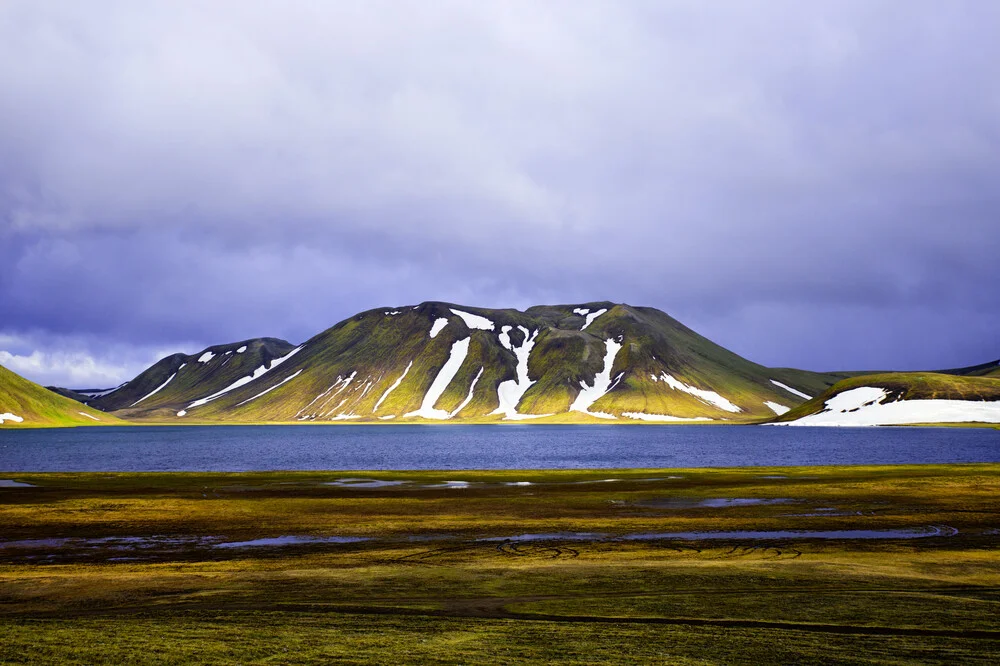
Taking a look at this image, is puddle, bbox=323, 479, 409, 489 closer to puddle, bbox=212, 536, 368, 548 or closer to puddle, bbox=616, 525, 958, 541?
puddle, bbox=212, 536, 368, 548

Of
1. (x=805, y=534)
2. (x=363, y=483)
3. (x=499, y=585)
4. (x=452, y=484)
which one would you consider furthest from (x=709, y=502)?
(x=363, y=483)

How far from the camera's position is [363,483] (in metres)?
64.1

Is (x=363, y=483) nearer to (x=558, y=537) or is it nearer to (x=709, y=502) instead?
(x=709, y=502)

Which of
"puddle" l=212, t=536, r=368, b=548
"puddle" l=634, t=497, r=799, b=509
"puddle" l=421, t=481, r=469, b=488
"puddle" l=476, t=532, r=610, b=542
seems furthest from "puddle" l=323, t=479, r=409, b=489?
"puddle" l=476, t=532, r=610, b=542

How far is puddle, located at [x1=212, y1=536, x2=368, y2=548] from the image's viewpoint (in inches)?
1228

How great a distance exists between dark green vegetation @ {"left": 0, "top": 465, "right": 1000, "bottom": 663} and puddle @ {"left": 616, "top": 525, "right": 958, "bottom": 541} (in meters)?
0.86

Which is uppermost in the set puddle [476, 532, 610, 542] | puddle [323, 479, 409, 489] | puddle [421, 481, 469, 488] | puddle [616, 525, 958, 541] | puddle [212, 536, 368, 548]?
puddle [212, 536, 368, 548]

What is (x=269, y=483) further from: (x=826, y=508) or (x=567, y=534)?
(x=826, y=508)

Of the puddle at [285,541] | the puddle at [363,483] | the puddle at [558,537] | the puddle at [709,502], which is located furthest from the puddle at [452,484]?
the puddle at [285,541]

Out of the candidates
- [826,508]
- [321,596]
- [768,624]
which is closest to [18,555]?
[321,596]

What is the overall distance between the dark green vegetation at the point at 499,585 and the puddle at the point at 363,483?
1313 centimetres

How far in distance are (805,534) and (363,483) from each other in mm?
40587

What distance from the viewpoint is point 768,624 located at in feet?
51.5

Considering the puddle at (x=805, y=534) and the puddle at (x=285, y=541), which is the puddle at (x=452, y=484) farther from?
the puddle at (x=805, y=534)
